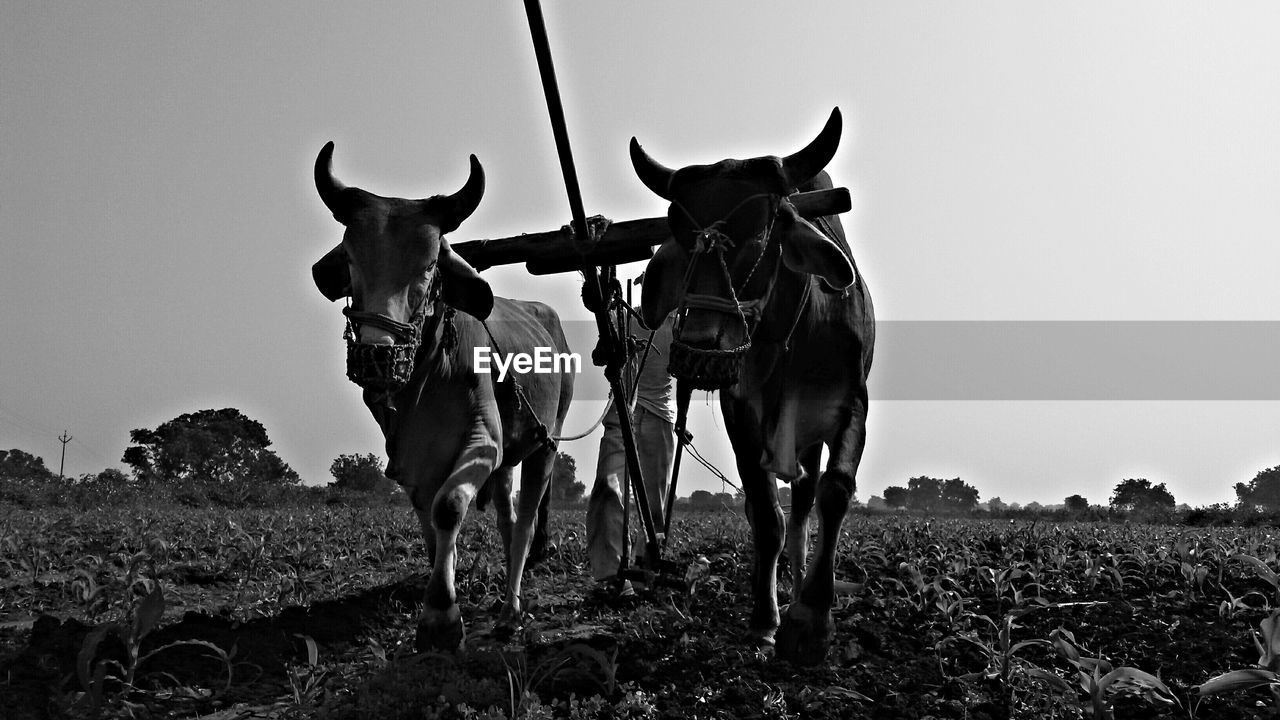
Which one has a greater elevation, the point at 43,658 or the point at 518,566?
the point at 518,566

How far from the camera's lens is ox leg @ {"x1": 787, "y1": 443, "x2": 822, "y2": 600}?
5.08m

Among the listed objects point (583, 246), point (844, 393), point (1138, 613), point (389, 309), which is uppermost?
point (583, 246)

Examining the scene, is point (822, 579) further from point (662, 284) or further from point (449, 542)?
point (449, 542)

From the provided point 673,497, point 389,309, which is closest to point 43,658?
point 389,309

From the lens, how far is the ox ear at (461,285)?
484cm

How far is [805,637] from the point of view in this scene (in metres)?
4.07

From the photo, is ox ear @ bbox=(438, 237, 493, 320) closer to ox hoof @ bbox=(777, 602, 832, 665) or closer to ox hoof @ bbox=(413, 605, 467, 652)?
ox hoof @ bbox=(413, 605, 467, 652)

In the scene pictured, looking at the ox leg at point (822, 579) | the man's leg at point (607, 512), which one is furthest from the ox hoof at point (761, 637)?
the man's leg at point (607, 512)

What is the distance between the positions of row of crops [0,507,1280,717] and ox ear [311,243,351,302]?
178 cm

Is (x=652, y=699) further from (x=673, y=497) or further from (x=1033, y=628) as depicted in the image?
(x=673, y=497)

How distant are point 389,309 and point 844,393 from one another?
2269mm

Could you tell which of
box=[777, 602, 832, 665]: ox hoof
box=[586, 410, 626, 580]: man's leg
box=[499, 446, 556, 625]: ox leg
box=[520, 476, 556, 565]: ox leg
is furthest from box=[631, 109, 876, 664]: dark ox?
box=[520, 476, 556, 565]: ox leg

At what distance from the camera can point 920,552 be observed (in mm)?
7793

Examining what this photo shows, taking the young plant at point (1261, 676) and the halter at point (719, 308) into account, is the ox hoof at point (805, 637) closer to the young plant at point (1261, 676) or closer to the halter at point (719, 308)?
the halter at point (719, 308)
